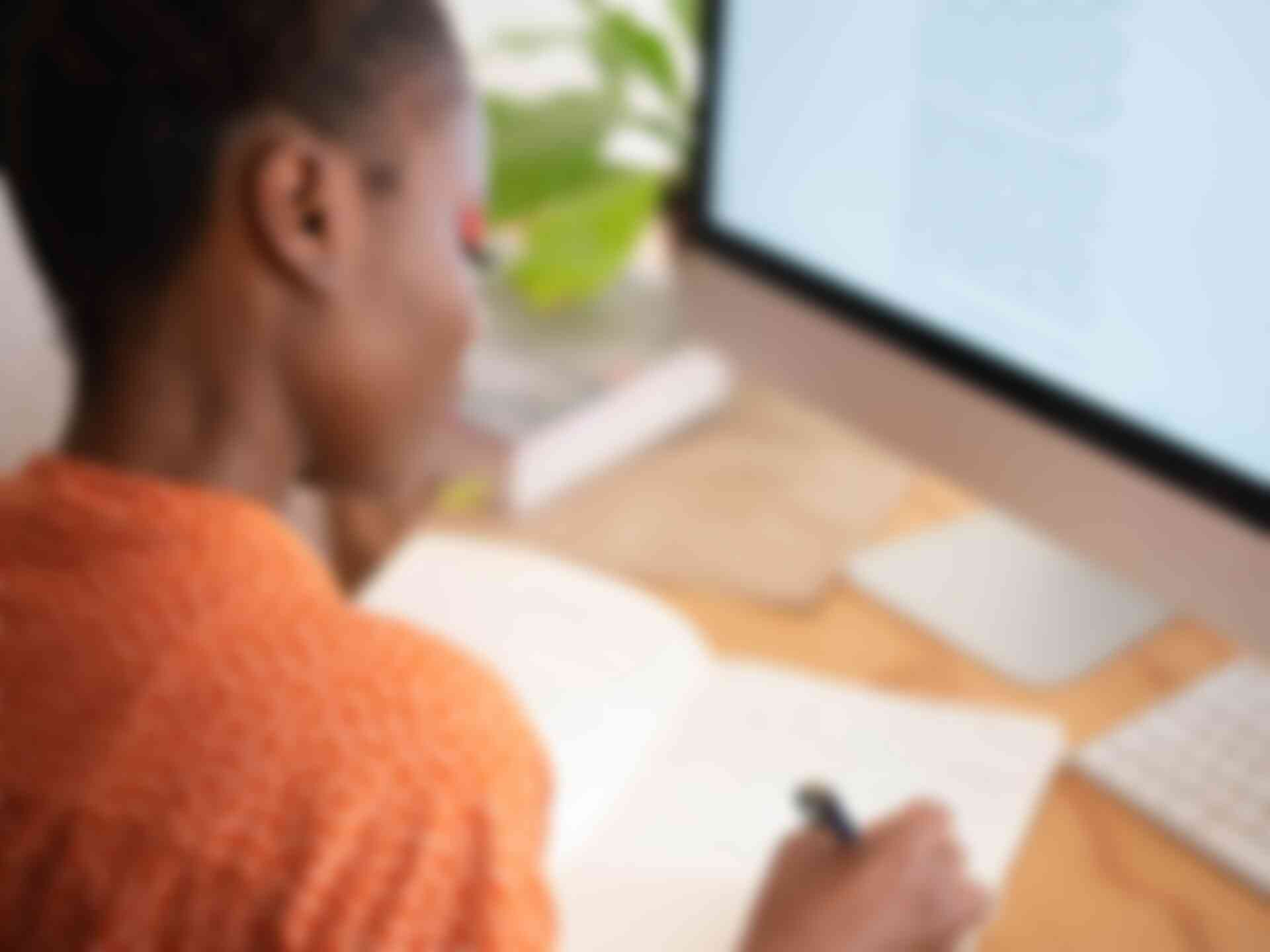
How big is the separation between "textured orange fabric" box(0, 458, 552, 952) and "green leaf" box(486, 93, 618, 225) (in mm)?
383

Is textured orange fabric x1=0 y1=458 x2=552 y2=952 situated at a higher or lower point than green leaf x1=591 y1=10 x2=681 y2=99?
lower

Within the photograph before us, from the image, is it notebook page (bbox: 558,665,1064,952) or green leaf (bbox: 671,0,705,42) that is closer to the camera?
notebook page (bbox: 558,665,1064,952)

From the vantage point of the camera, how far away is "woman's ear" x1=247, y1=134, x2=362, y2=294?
0.43m

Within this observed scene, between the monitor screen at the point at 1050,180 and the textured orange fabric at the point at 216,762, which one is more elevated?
the monitor screen at the point at 1050,180

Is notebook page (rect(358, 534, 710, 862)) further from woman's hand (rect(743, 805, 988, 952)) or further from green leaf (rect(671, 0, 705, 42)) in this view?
green leaf (rect(671, 0, 705, 42))

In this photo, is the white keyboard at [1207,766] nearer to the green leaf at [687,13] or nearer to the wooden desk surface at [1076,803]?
the wooden desk surface at [1076,803]

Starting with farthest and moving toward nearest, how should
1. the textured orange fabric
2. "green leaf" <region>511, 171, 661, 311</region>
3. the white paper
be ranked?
"green leaf" <region>511, 171, 661, 311</region> → the white paper → the textured orange fabric

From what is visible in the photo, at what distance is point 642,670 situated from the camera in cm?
61

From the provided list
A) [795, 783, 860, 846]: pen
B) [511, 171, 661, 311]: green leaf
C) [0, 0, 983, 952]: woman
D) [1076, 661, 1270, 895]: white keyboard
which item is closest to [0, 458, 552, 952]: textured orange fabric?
[0, 0, 983, 952]: woman

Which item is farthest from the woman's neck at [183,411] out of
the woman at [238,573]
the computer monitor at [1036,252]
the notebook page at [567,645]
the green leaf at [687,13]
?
the green leaf at [687,13]

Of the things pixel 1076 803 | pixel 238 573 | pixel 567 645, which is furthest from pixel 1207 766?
pixel 238 573

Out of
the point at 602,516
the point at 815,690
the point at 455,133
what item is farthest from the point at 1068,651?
the point at 455,133

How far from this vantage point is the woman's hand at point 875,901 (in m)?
0.48

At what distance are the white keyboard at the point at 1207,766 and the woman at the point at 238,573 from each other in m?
0.10
